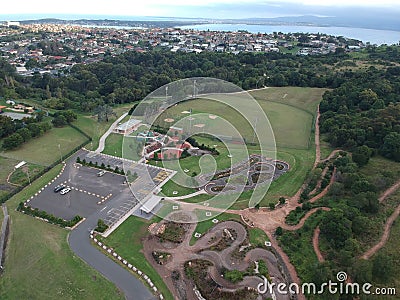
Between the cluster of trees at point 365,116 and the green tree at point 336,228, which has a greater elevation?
the cluster of trees at point 365,116

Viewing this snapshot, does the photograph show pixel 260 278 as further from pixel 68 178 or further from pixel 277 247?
pixel 68 178

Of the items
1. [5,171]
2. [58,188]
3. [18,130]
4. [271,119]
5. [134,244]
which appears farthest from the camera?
[271,119]

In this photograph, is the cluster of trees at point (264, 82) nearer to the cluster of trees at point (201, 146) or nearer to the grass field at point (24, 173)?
the grass field at point (24, 173)

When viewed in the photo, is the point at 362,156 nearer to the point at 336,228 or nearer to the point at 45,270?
the point at 336,228

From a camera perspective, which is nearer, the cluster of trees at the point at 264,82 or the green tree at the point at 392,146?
the green tree at the point at 392,146

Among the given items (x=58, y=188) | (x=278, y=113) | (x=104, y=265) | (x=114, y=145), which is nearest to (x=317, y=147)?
(x=278, y=113)

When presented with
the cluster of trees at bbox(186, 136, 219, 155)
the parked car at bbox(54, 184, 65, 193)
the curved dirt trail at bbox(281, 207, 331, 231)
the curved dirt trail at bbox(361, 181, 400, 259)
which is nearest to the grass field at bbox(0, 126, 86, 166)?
the parked car at bbox(54, 184, 65, 193)

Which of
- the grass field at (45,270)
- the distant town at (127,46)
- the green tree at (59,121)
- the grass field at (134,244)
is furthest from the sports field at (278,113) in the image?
the distant town at (127,46)
